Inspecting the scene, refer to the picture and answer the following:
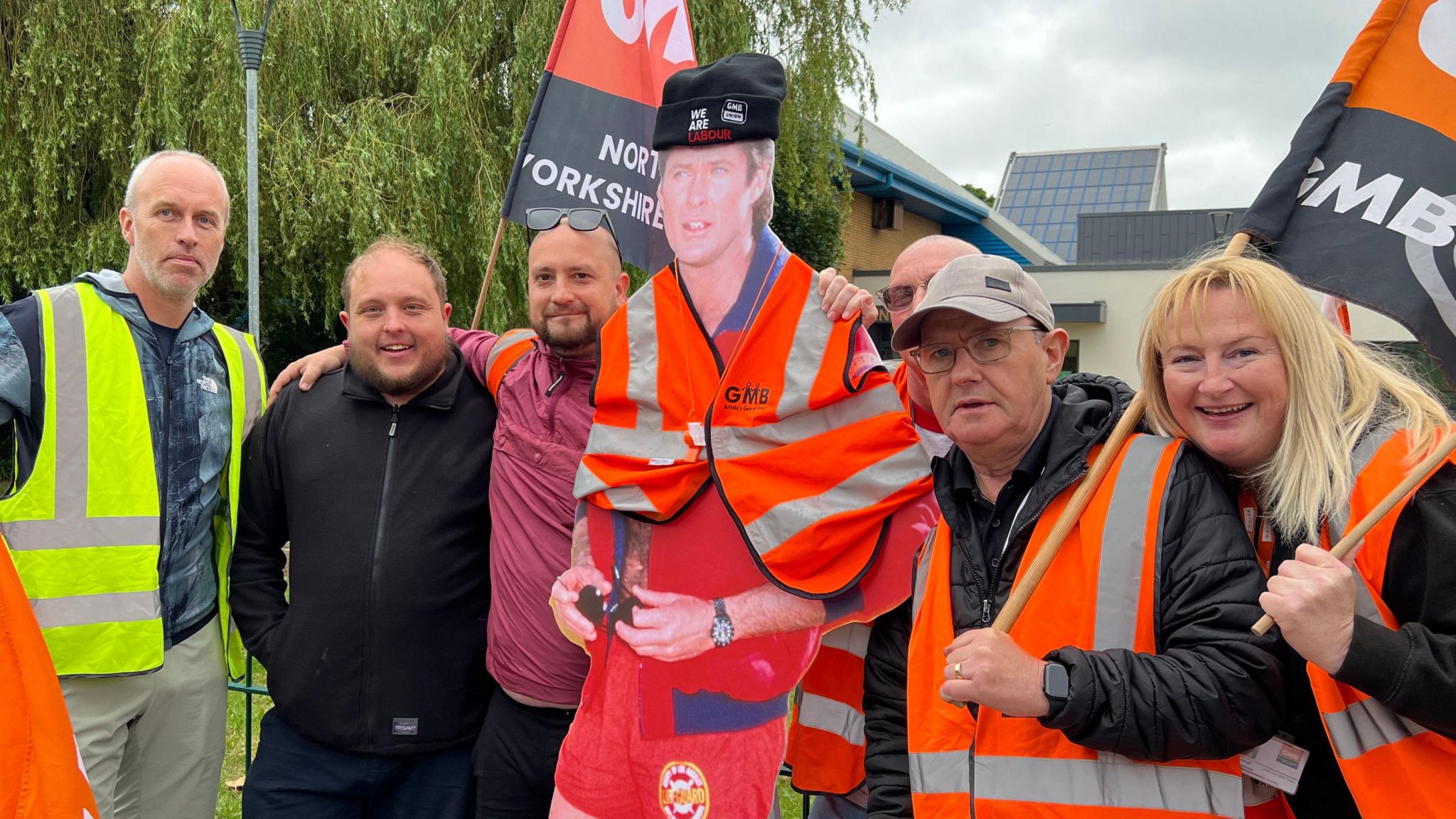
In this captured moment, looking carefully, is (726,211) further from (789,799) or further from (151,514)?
(789,799)

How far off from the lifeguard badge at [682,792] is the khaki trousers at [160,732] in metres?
1.61

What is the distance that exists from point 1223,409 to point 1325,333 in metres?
0.23

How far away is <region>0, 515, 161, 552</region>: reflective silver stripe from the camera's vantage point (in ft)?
10.1

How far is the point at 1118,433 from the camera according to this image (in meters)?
2.13

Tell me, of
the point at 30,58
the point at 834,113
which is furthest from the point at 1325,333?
the point at 30,58

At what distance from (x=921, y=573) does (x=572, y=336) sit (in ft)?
3.94

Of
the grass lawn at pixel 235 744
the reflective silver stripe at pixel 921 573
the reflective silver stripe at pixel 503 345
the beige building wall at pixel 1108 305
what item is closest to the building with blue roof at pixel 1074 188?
the beige building wall at pixel 1108 305

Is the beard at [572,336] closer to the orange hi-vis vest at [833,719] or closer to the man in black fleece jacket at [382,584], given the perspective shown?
the man in black fleece jacket at [382,584]

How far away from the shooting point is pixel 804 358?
2.68 m

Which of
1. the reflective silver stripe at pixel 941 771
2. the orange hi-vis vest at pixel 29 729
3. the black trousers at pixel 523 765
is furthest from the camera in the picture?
the black trousers at pixel 523 765

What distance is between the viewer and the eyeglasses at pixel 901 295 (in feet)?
10.1

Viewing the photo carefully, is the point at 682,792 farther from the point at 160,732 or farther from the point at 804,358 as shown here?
the point at 160,732

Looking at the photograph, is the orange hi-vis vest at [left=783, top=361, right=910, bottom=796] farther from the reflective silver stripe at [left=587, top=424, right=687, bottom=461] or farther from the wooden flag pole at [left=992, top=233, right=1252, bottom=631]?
the wooden flag pole at [left=992, top=233, right=1252, bottom=631]

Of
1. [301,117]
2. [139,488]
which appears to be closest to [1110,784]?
[139,488]
